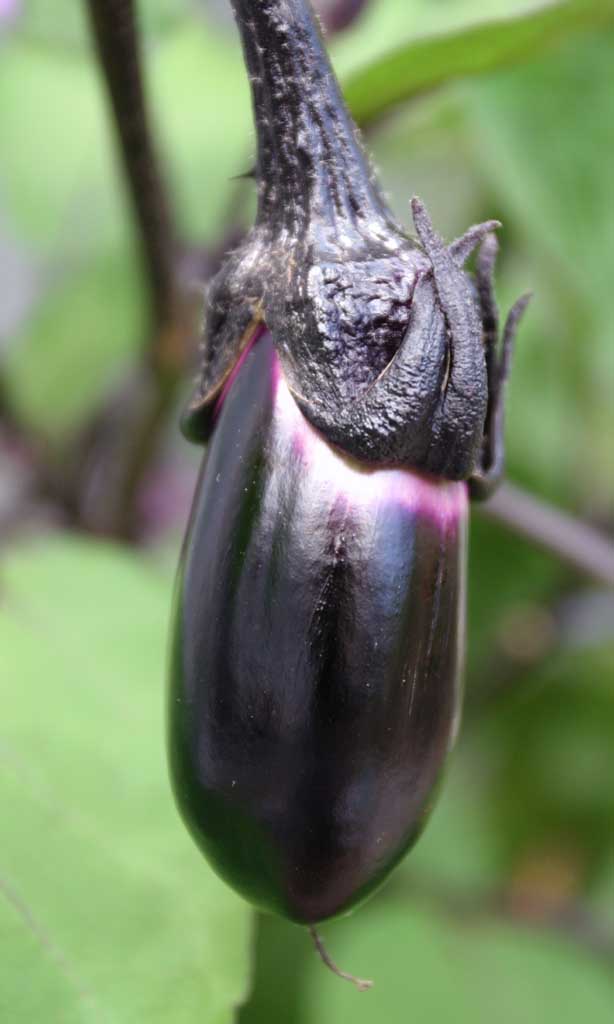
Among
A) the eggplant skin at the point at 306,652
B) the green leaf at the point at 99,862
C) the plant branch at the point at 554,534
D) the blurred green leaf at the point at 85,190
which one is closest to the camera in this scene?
the eggplant skin at the point at 306,652

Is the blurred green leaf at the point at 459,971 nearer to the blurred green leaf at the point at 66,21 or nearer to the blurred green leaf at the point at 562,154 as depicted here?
the blurred green leaf at the point at 562,154

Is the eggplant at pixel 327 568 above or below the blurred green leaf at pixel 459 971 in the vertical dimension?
above

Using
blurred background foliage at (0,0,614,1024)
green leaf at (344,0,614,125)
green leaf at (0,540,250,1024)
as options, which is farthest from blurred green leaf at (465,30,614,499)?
green leaf at (0,540,250,1024)

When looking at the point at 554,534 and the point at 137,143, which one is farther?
the point at 554,534

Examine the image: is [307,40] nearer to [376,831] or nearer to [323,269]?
[323,269]

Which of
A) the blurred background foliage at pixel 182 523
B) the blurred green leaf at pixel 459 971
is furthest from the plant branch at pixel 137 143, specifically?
the blurred green leaf at pixel 459 971

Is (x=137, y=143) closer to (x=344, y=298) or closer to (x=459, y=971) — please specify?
(x=344, y=298)

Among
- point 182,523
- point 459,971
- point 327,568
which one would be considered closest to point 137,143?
point 327,568

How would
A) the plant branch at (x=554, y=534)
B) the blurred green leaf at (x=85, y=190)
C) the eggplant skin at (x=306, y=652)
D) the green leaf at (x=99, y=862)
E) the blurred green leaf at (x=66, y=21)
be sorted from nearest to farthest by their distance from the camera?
the eggplant skin at (x=306, y=652), the green leaf at (x=99, y=862), the plant branch at (x=554, y=534), the blurred green leaf at (x=66, y=21), the blurred green leaf at (x=85, y=190)
